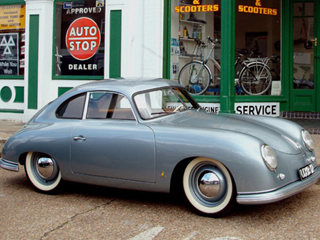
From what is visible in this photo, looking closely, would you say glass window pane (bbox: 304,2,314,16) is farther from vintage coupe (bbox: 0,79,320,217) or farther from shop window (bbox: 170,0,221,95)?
vintage coupe (bbox: 0,79,320,217)

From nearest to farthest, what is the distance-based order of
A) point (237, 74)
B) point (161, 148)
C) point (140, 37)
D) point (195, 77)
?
1. point (161, 148)
2. point (237, 74)
3. point (195, 77)
4. point (140, 37)

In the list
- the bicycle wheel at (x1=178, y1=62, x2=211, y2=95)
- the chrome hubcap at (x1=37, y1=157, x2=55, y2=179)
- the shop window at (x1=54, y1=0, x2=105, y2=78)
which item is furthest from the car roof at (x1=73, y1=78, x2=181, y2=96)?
the shop window at (x1=54, y1=0, x2=105, y2=78)

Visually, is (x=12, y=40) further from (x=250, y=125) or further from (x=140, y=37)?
(x=250, y=125)

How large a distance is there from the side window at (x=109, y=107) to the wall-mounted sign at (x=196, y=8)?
5.52m

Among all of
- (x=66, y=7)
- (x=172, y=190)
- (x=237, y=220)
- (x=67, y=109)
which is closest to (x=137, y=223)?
(x=172, y=190)

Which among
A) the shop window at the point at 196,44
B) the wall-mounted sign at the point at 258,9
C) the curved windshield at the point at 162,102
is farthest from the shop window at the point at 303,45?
the curved windshield at the point at 162,102

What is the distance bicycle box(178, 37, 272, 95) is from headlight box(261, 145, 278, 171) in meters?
5.92

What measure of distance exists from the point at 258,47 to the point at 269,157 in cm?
665

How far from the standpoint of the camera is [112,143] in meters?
5.06

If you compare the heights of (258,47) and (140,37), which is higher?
(140,37)

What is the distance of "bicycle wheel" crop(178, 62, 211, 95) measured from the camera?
10.4 m

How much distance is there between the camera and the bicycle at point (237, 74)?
1026 cm

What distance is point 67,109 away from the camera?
5.70 meters

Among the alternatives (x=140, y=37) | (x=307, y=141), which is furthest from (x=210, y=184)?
(x=140, y=37)
